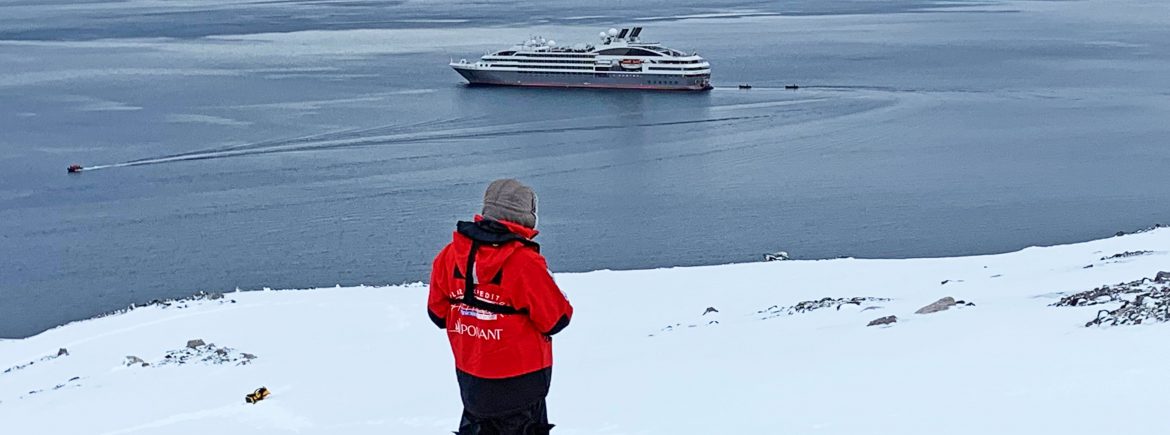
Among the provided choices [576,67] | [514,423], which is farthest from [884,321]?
[576,67]

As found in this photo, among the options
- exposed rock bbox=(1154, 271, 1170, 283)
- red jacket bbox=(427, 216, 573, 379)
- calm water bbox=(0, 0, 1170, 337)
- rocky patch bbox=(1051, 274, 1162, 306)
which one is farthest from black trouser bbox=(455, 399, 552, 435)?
calm water bbox=(0, 0, 1170, 337)

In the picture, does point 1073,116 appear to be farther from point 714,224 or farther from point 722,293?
point 722,293

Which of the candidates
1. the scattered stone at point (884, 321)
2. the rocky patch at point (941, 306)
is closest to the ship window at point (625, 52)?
the rocky patch at point (941, 306)

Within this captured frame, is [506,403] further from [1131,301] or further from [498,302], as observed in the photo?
[1131,301]

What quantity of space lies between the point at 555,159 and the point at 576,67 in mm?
24153

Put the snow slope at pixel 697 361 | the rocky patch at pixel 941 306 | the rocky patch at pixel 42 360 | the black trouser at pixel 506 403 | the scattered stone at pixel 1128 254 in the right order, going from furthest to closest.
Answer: the rocky patch at pixel 42 360, the scattered stone at pixel 1128 254, the rocky patch at pixel 941 306, the snow slope at pixel 697 361, the black trouser at pixel 506 403

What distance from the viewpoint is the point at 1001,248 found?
2519 cm

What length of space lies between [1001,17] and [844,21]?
42.0ft

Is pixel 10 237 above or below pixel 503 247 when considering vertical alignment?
below

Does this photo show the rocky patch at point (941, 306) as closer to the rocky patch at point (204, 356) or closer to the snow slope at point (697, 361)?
the snow slope at point (697, 361)

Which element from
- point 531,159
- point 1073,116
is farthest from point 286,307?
point 1073,116

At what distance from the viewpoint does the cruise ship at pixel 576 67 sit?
61.6 m

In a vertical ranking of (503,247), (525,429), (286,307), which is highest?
(503,247)

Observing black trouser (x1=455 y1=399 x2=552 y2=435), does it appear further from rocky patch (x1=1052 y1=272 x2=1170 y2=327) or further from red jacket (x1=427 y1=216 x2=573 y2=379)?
rocky patch (x1=1052 y1=272 x2=1170 y2=327)
